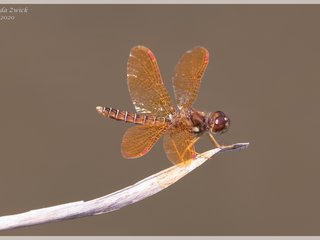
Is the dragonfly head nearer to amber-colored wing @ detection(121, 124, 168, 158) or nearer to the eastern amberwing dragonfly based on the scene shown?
the eastern amberwing dragonfly

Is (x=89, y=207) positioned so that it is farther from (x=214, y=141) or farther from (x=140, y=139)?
(x=214, y=141)

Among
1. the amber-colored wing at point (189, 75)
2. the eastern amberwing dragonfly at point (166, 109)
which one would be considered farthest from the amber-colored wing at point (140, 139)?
the amber-colored wing at point (189, 75)

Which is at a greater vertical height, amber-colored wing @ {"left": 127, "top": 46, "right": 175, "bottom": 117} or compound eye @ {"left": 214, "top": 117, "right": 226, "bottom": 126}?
amber-colored wing @ {"left": 127, "top": 46, "right": 175, "bottom": 117}

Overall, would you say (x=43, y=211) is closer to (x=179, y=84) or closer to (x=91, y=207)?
(x=91, y=207)

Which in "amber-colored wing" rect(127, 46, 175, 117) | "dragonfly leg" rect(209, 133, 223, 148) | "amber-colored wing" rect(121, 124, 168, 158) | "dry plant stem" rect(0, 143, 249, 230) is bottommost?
"dry plant stem" rect(0, 143, 249, 230)

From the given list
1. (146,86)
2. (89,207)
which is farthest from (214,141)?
(89,207)

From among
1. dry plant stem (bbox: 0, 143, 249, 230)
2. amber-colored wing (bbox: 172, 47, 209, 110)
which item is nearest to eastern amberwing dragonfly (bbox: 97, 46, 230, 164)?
amber-colored wing (bbox: 172, 47, 209, 110)

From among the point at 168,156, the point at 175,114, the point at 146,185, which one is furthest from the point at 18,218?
the point at 175,114

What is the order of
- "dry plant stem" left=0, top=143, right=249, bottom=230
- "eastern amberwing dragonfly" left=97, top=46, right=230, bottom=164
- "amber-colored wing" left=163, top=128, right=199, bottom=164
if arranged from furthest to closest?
"eastern amberwing dragonfly" left=97, top=46, right=230, bottom=164, "amber-colored wing" left=163, top=128, right=199, bottom=164, "dry plant stem" left=0, top=143, right=249, bottom=230
